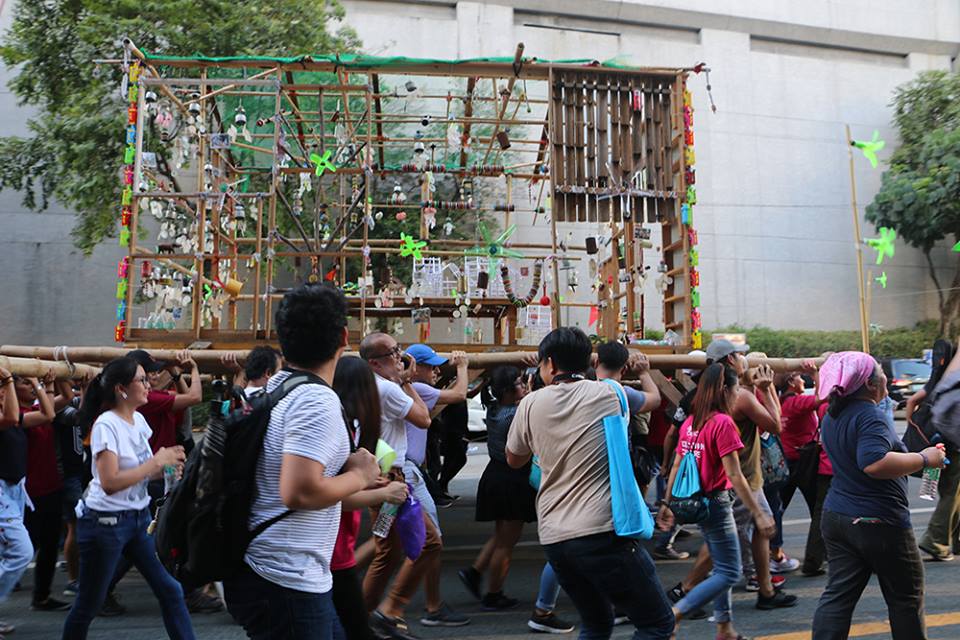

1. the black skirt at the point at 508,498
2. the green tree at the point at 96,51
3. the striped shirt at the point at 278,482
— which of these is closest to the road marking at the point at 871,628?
the black skirt at the point at 508,498

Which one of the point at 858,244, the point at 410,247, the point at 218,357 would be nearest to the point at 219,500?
the point at 218,357

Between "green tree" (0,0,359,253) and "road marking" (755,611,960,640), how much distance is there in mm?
14367

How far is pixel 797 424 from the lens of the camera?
24.4 ft

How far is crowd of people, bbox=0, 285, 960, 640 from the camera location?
2.73 metres

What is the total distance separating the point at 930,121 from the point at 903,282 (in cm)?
551

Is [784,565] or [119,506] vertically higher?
[119,506]

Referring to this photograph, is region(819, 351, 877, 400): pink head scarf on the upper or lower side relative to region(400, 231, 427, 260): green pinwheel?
lower

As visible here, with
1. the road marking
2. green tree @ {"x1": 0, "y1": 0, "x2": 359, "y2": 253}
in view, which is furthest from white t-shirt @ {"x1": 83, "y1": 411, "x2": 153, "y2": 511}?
green tree @ {"x1": 0, "y1": 0, "x2": 359, "y2": 253}

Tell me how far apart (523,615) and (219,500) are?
4085 mm

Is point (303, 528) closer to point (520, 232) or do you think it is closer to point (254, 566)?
point (254, 566)

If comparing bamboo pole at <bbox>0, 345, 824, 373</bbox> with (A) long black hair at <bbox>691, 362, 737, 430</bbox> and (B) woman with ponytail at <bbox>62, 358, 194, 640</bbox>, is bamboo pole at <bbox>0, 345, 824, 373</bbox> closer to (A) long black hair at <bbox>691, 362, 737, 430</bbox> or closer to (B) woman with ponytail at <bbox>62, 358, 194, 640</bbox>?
(A) long black hair at <bbox>691, 362, 737, 430</bbox>

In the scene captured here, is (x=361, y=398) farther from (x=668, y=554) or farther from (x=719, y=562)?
(x=668, y=554)

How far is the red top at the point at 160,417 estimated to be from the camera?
632 centimetres

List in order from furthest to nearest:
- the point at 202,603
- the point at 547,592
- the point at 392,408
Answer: the point at 202,603 < the point at 547,592 < the point at 392,408
